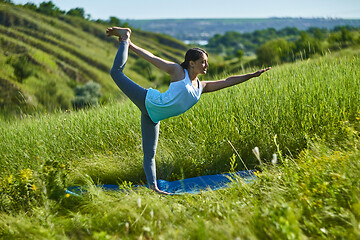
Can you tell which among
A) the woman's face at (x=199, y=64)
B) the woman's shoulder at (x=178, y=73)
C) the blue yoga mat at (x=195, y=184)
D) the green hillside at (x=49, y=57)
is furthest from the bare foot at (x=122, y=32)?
the green hillside at (x=49, y=57)

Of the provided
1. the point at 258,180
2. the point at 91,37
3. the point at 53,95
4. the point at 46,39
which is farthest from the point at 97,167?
the point at 91,37

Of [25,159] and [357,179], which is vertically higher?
[357,179]

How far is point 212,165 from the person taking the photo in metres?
4.25

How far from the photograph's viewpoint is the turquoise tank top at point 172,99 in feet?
10.4

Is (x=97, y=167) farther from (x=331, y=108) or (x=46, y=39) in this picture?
(x=46, y=39)

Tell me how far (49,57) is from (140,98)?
7463 cm

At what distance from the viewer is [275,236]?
6.67 feet

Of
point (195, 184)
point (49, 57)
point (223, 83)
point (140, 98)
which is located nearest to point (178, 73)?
point (140, 98)

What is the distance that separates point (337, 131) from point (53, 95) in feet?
211

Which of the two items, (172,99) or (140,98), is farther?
(140,98)

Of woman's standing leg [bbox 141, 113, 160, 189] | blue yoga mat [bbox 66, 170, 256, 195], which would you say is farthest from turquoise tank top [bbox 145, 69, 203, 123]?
blue yoga mat [bbox 66, 170, 256, 195]

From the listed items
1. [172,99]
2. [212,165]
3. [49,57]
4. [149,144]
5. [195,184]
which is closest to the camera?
[172,99]

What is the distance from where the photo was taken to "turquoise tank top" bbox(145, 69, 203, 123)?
317 cm

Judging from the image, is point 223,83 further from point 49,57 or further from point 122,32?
point 49,57
